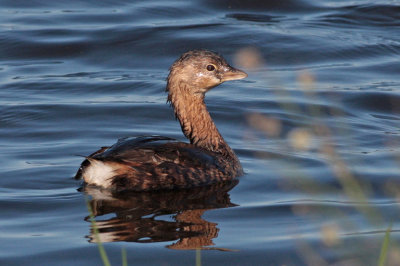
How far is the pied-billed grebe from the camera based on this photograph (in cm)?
745

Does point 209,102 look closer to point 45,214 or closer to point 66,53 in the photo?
point 66,53

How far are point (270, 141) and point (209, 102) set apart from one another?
5.66 feet

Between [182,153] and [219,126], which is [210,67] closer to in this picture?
[182,153]

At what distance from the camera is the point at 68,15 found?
15.3 metres

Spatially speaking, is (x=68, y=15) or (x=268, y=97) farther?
(x=68, y=15)

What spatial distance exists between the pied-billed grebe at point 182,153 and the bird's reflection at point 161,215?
0.30 feet

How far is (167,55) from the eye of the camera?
13195mm

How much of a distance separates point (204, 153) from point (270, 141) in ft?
4.94

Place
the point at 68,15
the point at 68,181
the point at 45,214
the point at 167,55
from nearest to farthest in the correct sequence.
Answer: the point at 45,214, the point at 68,181, the point at 167,55, the point at 68,15

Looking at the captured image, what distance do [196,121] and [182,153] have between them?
823 millimetres

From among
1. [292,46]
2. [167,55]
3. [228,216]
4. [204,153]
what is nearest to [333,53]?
[292,46]

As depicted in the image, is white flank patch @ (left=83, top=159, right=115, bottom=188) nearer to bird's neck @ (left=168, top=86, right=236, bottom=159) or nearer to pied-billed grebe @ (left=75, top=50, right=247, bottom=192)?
pied-billed grebe @ (left=75, top=50, right=247, bottom=192)

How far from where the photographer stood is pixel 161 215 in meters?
7.00

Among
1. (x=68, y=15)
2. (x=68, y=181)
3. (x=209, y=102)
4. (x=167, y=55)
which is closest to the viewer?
(x=68, y=181)
